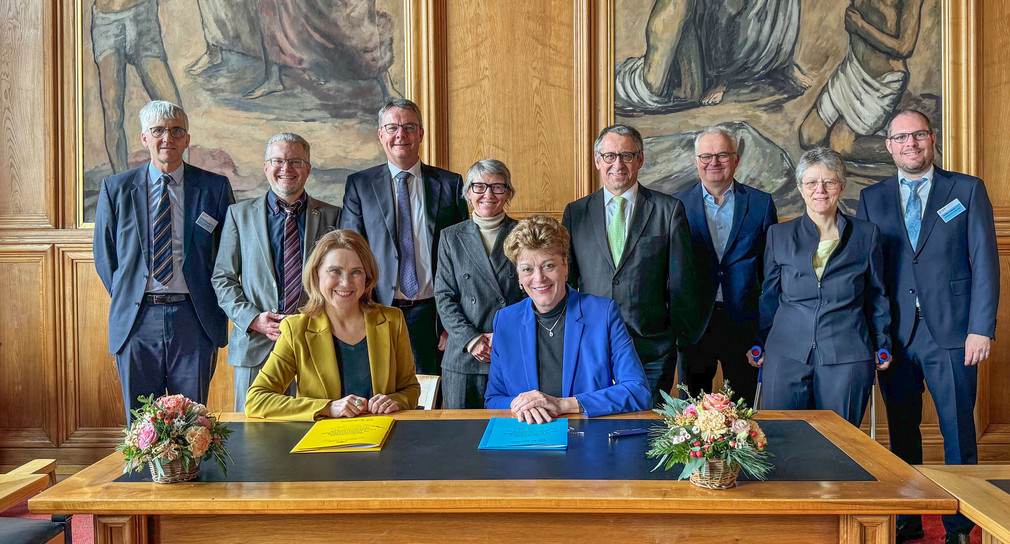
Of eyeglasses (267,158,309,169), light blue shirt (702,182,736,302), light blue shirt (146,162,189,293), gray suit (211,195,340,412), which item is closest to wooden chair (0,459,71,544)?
gray suit (211,195,340,412)

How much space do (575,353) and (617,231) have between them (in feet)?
3.36

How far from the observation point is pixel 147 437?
1.92 m

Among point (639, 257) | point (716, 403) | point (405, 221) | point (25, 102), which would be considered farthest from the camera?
point (25, 102)

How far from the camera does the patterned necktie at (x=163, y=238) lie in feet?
12.4

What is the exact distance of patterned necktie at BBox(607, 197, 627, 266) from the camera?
3.58 m

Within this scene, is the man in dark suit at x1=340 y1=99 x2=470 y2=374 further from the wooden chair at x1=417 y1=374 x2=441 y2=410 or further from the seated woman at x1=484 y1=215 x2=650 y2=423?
the seated woman at x1=484 y1=215 x2=650 y2=423

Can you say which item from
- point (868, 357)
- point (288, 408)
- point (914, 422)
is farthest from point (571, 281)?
point (914, 422)

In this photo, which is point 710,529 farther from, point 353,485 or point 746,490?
point 353,485

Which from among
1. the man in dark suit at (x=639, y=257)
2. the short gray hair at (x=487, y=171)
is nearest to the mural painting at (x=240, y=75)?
the short gray hair at (x=487, y=171)

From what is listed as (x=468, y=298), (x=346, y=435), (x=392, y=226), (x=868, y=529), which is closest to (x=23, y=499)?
(x=346, y=435)

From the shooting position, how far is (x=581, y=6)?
499 centimetres

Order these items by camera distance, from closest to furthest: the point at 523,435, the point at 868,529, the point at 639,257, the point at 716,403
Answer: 1. the point at 868,529
2. the point at 716,403
3. the point at 523,435
4. the point at 639,257

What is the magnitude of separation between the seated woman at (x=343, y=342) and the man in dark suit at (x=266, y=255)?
80 cm

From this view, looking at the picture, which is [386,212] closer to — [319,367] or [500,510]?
[319,367]
